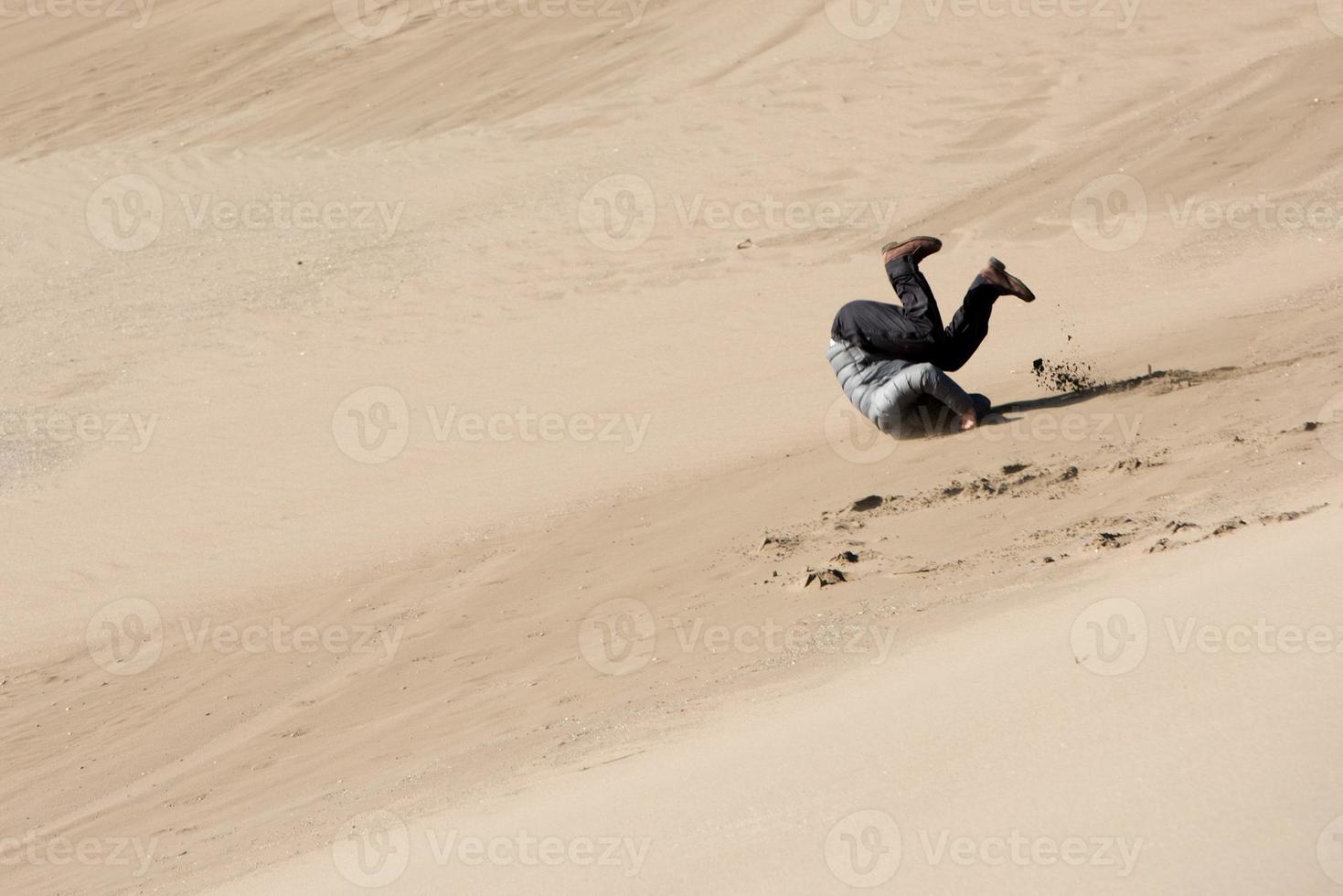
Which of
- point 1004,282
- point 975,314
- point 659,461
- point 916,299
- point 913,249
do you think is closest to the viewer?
point 1004,282

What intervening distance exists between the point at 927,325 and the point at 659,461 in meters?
2.30

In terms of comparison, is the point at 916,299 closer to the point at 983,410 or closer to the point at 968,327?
the point at 968,327

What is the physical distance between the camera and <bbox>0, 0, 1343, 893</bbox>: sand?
4.18m

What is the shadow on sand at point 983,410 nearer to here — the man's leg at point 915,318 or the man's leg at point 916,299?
the man's leg at point 915,318

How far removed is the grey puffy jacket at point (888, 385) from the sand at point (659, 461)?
26 cm

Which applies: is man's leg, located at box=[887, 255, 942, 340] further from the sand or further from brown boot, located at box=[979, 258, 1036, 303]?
the sand

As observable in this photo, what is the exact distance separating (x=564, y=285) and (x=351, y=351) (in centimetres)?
232

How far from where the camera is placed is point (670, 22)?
20562mm

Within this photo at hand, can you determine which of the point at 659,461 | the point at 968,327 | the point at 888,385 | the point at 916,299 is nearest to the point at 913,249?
the point at 916,299

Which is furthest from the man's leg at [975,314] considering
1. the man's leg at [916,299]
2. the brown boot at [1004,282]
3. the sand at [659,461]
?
the sand at [659,461]

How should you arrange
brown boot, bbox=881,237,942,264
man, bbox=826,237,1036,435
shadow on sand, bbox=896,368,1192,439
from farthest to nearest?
shadow on sand, bbox=896,368,1192,439, man, bbox=826,237,1036,435, brown boot, bbox=881,237,942,264

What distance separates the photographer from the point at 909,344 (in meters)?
8.53

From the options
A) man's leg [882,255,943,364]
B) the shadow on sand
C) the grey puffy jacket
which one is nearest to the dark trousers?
man's leg [882,255,943,364]

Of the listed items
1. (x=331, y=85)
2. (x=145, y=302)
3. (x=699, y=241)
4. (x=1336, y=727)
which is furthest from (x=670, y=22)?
(x=1336, y=727)
